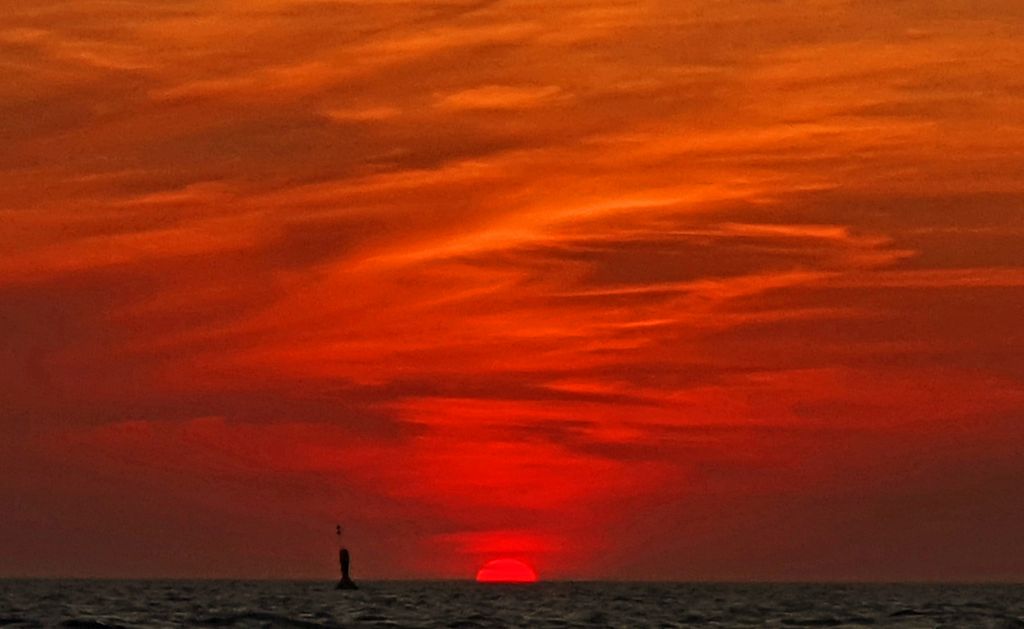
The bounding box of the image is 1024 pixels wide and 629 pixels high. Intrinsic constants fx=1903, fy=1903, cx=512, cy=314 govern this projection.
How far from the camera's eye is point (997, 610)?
132500 mm

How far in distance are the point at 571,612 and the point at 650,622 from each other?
20.2 meters

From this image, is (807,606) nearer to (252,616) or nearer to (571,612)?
(571,612)

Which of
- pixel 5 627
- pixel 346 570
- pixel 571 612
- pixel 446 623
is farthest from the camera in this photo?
pixel 346 570

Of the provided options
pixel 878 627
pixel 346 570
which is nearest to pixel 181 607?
pixel 878 627

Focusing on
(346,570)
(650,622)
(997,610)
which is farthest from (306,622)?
(346,570)

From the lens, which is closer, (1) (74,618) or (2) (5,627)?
(2) (5,627)

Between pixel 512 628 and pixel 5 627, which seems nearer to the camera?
pixel 5 627

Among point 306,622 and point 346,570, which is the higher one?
point 346,570

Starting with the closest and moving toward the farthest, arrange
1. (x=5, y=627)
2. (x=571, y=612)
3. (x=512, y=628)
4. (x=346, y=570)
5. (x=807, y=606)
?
(x=5, y=627) → (x=512, y=628) → (x=571, y=612) → (x=807, y=606) → (x=346, y=570)

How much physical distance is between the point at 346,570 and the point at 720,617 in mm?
87944

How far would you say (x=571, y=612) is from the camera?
122 m

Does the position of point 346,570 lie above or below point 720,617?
above

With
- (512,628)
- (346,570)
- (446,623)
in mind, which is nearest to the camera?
(512,628)

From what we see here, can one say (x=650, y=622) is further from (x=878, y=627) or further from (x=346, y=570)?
(x=346, y=570)
